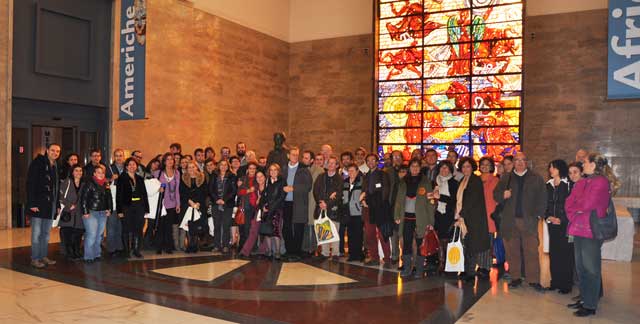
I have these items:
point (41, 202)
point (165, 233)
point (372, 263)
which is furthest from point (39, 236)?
point (372, 263)

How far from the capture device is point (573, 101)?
1552 centimetres

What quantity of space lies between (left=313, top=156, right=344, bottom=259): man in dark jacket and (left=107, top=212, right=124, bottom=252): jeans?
3136mm

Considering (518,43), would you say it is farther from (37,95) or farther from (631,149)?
(37,95)

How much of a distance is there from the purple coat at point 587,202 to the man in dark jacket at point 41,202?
6618 millimetres

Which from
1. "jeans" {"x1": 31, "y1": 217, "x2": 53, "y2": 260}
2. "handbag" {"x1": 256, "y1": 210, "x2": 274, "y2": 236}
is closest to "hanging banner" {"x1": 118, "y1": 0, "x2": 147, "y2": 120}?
"jeans" {"x1": 31, "y1": 217, "x2": 53, "y2": 260}

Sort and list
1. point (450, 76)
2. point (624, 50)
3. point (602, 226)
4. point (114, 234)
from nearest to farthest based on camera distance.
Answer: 1. point (602, 226)
2. point (114, 234)
3. point (624, 50)
4. point (450, 76)

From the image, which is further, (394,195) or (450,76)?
(450,76)

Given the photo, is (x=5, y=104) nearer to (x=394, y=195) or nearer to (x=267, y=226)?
(x=267, y=226)

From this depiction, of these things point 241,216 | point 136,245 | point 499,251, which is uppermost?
point 241,216

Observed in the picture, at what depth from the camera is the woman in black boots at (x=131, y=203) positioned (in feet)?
26.8

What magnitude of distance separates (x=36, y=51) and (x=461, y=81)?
12.0 m

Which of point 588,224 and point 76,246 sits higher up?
point 588,224

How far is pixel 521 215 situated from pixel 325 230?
2.84m

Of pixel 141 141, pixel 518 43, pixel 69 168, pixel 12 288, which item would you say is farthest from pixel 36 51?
pixel 518 43
